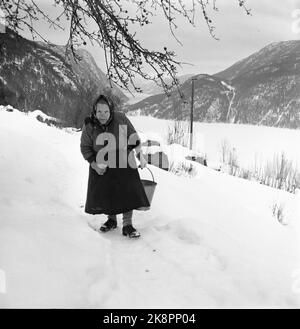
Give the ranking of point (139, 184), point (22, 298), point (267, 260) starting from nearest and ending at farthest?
point (22, 298)
point (267, 260)
point (139, 184)

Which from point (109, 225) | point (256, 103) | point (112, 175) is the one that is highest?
point (256, 103)

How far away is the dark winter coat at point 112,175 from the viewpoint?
4.29m

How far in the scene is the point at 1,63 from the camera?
16.5ft

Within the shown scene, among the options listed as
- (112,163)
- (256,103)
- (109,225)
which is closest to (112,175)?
(112,163)

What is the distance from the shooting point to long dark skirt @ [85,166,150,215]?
4305mm

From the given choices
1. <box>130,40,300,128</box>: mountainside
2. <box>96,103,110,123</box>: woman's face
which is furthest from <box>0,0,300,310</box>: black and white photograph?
<box>130,40,300,128</box>: mountainside

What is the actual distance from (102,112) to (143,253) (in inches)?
56.8

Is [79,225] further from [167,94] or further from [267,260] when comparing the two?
[267,260]

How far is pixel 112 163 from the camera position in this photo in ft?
14.1

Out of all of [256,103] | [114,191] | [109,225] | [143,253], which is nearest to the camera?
[143,253]

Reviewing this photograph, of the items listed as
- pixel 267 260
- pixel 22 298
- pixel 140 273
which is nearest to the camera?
pixel 22 298

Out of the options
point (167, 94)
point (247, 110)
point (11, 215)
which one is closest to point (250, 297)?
point (167, 94)

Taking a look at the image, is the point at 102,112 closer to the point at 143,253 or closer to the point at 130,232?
the point at 130,232
